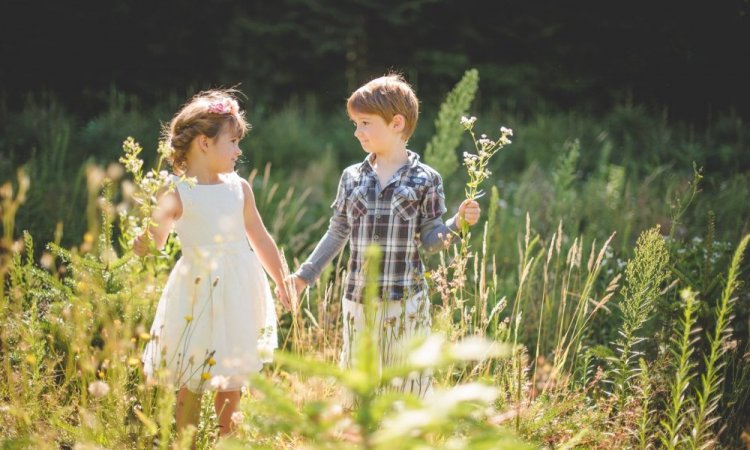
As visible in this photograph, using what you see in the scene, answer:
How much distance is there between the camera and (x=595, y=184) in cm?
547

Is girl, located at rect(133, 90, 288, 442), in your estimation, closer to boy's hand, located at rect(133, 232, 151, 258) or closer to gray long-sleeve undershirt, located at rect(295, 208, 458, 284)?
boy's hand, located at rect(133, 232, 151, 258)

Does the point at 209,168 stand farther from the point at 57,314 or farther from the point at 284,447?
the point at 284,447

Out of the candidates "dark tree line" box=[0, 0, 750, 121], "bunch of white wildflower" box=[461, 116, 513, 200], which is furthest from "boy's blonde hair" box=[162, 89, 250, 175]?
"dark tree line" box=[0, 0, 750, 121]

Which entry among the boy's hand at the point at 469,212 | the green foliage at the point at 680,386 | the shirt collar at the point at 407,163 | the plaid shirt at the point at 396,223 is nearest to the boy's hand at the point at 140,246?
the plaid shirt at the point at 396,223

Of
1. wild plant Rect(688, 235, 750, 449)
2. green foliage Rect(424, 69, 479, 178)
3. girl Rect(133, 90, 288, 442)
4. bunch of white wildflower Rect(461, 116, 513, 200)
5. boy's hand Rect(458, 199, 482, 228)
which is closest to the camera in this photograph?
wild plant Rect(688, 235, 750, 449)

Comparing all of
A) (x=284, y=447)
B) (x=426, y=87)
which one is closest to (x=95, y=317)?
(x=284, y=447)

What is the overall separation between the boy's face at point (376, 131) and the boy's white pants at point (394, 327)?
0.62 m

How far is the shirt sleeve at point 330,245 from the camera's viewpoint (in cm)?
292

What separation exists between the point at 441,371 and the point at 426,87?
30.3ft

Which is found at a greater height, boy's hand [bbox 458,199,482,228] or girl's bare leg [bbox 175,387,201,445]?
boy's hand [bbox 458,199,482,228]

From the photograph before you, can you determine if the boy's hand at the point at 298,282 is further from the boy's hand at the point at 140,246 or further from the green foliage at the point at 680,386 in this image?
the green foliage at the point at 680,386

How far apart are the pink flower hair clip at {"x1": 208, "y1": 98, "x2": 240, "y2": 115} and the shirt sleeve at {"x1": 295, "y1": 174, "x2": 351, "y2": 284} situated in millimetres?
544

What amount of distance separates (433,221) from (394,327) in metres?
0.47

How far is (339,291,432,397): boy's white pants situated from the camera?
2.46m
